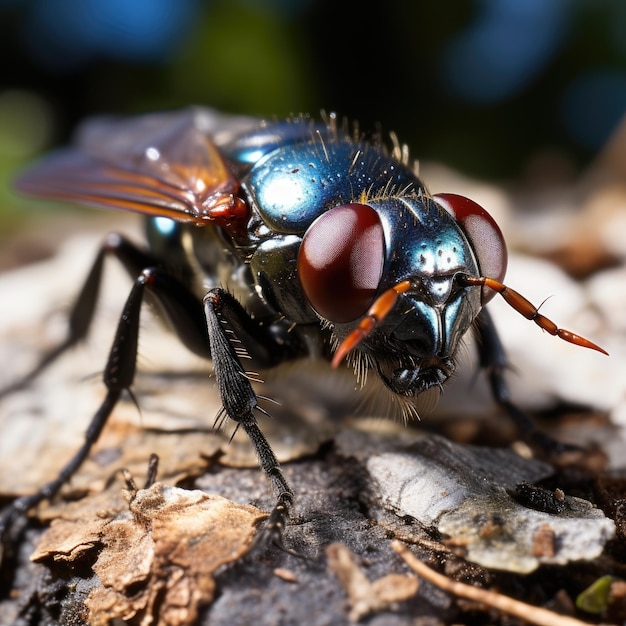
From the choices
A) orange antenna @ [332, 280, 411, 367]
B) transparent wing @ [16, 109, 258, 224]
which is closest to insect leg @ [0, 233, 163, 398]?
transparent wing @ [16, 109, 258, 224]

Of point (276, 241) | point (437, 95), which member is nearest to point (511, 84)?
point (437, 95)

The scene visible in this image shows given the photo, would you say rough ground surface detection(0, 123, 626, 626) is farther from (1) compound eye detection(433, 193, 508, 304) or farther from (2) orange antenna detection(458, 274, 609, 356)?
(1) compound eye detection(433, 193, 508, 304)

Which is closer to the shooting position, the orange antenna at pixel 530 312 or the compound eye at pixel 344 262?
the orange antenna at pixel 530 312

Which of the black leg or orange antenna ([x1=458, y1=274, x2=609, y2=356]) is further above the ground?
orange antenna ([x1=458, y1=274, x2=609, y2=356])

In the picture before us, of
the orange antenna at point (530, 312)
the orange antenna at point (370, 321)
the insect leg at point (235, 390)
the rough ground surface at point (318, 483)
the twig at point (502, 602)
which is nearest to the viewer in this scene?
the twig at point (502, 602)

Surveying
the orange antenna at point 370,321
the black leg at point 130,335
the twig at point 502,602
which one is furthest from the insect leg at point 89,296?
the twig at point 502,602

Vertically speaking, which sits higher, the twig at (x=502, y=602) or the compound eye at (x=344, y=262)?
the compound eye at (x=344, y=262)

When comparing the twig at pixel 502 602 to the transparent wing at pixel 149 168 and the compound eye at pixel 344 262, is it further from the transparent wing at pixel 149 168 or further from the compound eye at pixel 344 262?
the transparent wing at pixel 149 168
